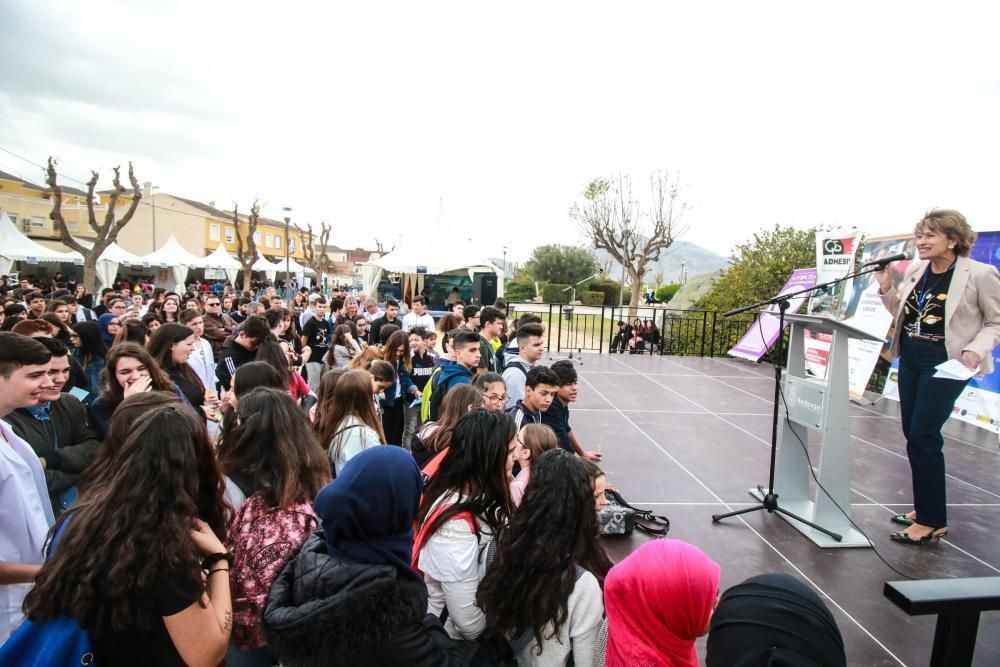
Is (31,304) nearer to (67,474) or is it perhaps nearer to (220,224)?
(67,474)

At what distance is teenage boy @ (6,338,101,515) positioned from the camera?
252 centimetres

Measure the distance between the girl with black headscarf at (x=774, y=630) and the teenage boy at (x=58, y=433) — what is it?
287 cm

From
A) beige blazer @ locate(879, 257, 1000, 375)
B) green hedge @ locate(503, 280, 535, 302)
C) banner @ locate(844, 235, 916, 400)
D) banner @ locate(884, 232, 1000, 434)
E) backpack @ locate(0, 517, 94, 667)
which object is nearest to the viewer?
backpack @ locate(0, 517, 94, 667)

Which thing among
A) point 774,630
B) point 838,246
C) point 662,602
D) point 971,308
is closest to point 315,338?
point 662,602

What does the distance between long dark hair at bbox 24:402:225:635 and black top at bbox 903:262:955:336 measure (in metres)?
4.67

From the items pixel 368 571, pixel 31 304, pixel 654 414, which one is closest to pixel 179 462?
pixel 368 571

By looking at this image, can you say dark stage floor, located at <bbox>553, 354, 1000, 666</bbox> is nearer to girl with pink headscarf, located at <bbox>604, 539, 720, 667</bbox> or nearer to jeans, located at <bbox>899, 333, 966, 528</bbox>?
jeans, located at <bbox>899, 333, 966, 528</bbox>

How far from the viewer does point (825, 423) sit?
3.83 meters

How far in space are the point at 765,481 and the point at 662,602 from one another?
408 centimetres

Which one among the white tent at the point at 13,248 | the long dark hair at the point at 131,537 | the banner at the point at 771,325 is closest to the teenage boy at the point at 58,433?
the long dark hair at the point at 131,537

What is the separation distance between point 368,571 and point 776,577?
1.02m

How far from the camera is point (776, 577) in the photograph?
1227mm

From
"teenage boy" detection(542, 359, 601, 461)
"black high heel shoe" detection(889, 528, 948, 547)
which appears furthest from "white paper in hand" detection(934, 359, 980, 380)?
"teenage boy" detection(542, 359, 601, 461)

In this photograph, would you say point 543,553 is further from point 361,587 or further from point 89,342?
point 89,342
